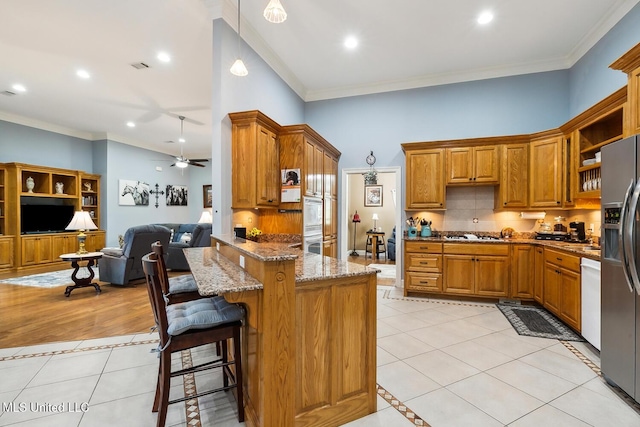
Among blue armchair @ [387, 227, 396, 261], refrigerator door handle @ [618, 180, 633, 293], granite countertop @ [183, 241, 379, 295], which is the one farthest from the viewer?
blue armchair @ [387, 227, 396, 261]

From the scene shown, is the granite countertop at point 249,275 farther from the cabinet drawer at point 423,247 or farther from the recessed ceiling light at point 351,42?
the recessed ceiling light at point 351,42

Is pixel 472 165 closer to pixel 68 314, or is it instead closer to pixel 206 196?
pixel 68 314

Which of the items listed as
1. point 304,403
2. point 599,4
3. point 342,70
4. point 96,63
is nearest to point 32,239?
point 96,63

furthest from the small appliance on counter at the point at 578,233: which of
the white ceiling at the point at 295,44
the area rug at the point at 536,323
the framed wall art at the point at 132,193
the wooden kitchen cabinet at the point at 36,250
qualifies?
the wooden kitchen cabinet at the point at 36,250

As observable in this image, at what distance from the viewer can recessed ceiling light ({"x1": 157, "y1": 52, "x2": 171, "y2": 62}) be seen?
4416 mm

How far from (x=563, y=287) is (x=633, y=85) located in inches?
82.6

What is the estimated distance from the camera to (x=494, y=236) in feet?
15.7

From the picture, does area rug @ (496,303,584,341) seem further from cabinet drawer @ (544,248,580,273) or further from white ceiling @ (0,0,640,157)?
white ceiling @ (0,0,640,157)

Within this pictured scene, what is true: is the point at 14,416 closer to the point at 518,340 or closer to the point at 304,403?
the point at 304,403

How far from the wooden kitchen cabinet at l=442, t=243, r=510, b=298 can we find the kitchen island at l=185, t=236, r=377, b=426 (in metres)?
2.99

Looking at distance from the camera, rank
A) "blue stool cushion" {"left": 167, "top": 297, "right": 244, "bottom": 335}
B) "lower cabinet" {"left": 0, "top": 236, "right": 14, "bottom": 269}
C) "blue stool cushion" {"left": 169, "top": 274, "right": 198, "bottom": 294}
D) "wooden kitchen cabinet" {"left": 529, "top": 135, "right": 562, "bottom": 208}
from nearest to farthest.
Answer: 1. "blue stool cushion" {"left": 167, "top": 297, "right": 244, "bottom": 335}
2. "blue stool cushion" {"left": 169, "top": 274, "right": 198, "bottom": 294}
3. "wooden kitchen cabinet" {"left": 529, "top": 135, "right": 562, "bottom": 208}
4. "lower cabinet" {"left": 0, "top": 236, "right": 14, "bottom": 269}

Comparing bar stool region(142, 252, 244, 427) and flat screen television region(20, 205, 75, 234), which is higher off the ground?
flat screen television region(20, 205, 75, 234)

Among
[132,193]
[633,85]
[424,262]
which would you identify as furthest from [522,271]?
[132,193]

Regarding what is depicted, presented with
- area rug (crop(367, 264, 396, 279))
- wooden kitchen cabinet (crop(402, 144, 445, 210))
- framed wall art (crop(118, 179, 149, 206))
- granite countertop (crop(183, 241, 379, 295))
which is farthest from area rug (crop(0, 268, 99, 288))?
wooden kitchen cabinet (crop(402, 144, 445, 210))
